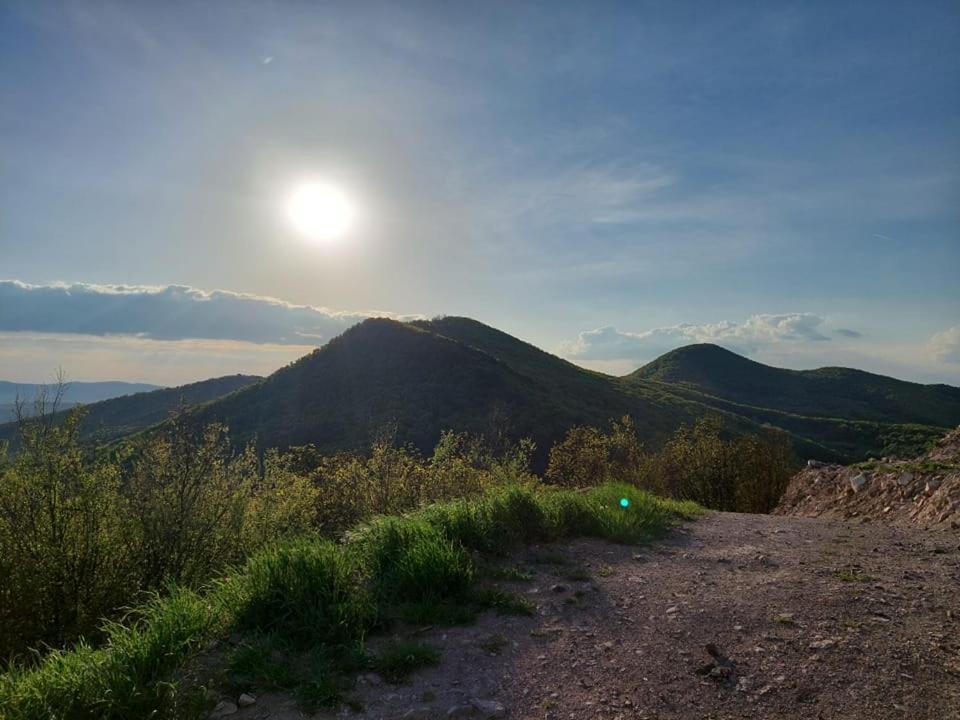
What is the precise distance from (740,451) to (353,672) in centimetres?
1257

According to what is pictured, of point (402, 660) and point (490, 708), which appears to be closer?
point (490, 708)

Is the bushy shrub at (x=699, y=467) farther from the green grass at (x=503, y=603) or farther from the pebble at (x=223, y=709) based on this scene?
the pebble at (x=223, y=709)

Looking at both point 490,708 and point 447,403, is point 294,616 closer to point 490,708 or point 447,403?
point 490,708

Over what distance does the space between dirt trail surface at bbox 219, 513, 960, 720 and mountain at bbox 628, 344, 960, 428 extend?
75616mm

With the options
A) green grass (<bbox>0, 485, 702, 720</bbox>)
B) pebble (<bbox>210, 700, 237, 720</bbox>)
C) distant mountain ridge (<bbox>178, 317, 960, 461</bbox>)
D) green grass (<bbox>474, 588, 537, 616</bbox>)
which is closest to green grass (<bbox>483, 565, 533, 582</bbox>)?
green grass (<bbox>0, 485, 702, 720</bbox>)

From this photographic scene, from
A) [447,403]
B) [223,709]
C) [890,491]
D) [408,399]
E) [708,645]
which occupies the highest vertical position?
[408,399]

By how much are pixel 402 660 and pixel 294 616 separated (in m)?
0.94

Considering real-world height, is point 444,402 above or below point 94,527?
above

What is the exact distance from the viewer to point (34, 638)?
5.80 metres

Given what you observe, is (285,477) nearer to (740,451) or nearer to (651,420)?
(740,451)

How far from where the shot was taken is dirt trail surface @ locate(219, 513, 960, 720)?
3307 mm

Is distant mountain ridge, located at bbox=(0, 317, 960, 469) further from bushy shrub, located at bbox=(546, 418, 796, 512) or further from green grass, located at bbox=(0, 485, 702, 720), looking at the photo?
green grass, located at bbox=(0, 485, 702, 720)

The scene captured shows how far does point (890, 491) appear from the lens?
8.70m

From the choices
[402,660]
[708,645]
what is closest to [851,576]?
[708,645]
